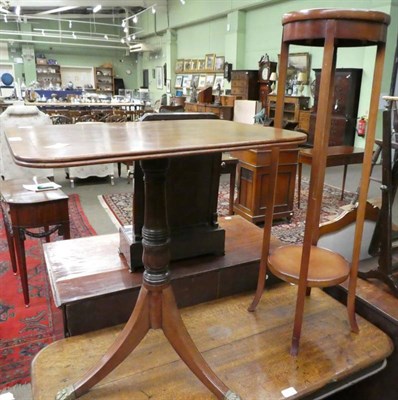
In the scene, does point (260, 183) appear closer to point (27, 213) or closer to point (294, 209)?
point (294, 209)

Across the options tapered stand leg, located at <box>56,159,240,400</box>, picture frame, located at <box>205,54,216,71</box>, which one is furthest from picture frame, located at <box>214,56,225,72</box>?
tapered stand leg, located at <box>56,159,240,400</box>

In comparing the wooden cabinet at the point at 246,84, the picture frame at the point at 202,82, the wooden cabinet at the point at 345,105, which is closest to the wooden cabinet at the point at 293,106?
the wooden cabinet at the point at 345,105

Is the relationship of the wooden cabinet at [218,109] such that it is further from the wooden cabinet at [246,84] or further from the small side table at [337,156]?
the small side table at [337,156]

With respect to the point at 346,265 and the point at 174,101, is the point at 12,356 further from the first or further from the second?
the point at 174,101

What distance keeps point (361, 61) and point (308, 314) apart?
6302 millimetres

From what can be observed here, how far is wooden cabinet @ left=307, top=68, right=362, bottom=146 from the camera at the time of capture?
21.9 feet

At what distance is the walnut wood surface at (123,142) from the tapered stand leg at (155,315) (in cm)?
18

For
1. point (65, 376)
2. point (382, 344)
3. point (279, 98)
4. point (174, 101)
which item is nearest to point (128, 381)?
point (65, 376)

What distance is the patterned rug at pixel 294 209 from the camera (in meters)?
3.76

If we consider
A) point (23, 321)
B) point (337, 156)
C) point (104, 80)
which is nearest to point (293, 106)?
point (337, 156)

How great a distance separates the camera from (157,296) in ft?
4.38

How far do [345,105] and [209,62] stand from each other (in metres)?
5.58

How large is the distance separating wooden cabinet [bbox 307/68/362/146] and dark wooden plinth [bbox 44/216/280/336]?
17.4 ft

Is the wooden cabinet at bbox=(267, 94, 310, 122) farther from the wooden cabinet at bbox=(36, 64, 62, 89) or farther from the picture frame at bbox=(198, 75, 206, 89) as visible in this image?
the wooden cabinet at bbox=(36, 64, 62, 89)
